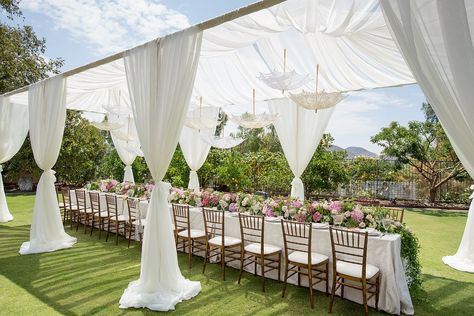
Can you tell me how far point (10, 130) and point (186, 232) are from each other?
624 centimetres

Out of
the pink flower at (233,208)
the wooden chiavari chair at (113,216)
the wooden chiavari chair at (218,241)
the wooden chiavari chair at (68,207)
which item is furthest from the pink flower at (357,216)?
the wooden chiavari chair at (68,207)

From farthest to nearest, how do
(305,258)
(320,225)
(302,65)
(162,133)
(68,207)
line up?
(68,207) → (302,65) → (320,225) → (162,133) → (305,258)

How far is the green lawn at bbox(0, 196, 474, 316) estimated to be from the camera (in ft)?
12.1

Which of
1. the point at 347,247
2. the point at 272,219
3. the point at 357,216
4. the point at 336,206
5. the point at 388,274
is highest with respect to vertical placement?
the point at 336,206

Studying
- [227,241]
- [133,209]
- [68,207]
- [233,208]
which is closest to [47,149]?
[133,209]

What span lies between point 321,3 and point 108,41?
390cm

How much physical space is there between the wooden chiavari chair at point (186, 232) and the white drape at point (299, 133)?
259 cm

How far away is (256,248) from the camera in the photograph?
4.42 metres

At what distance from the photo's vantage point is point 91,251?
5941mm

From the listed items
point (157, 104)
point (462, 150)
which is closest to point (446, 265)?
point (462, 150)

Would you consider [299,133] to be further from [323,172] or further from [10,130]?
[10,130]

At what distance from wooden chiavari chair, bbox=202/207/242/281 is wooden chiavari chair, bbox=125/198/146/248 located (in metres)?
1.50

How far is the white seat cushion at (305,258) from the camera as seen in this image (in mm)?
3891

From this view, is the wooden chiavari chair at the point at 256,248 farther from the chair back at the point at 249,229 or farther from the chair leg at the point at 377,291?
the chair leg at the point at 377,291
